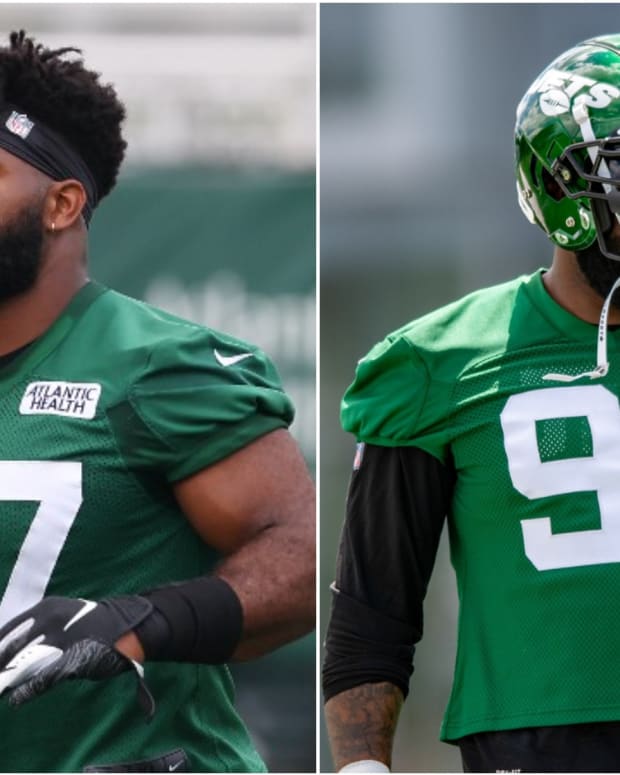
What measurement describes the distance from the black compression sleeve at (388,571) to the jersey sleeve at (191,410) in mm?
270

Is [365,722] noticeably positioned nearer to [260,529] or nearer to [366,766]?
[366,766]

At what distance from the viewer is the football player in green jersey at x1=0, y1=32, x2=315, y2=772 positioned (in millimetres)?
3098

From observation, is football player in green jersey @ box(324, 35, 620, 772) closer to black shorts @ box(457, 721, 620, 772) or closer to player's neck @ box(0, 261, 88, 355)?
black shorts @ box(457, 721, 620, 772)

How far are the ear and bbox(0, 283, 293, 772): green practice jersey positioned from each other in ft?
0.95

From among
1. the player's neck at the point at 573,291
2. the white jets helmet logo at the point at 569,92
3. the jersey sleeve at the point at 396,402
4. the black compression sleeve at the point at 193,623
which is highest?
the white jets helmet logo at the point at 569,92

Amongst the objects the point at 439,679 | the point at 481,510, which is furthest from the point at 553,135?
the point at 439,679

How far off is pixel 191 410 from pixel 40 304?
0.40m

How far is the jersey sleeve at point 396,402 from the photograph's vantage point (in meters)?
3.01

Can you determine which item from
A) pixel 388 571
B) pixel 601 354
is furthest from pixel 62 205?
pixel 601 354

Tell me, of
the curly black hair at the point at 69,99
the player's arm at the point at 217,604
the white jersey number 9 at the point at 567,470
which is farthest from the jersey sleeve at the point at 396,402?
the curly black hair at the point at 69,99

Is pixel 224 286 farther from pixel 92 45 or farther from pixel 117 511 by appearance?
pixel 117 511

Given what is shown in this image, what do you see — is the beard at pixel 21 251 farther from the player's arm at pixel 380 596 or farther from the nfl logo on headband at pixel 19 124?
the player's arm at pixel 380 596

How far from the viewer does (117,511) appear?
318cm

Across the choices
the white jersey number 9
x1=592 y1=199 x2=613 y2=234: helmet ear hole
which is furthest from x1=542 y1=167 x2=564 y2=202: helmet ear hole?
the white jersey number 9
